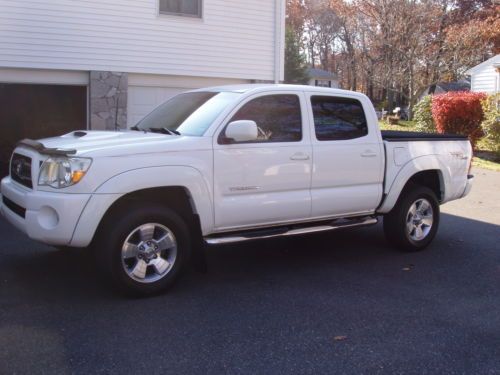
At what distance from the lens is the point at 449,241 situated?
7.59 metres

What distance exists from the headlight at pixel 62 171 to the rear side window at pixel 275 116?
1579 millimetres

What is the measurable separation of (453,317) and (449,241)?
2950mm

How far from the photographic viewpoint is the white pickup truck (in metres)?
4.79

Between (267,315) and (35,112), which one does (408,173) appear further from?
(35,112)

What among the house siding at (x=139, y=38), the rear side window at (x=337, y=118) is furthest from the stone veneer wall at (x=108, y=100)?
the rear side window at (x=337, y=118)

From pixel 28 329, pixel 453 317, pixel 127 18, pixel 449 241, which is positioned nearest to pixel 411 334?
pixel 453 317

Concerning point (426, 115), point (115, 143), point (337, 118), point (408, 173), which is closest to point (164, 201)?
point (115, 143)

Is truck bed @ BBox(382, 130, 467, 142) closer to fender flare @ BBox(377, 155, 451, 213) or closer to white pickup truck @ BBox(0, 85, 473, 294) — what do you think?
white pickup truck @ BBox(0, 85, 473, 294)

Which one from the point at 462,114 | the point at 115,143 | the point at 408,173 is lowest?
the point at 408,173

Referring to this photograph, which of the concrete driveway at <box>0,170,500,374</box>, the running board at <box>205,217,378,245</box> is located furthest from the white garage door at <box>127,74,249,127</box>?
the running board at <box>205,217,378,245</box>

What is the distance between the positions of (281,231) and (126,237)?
161 centimetres

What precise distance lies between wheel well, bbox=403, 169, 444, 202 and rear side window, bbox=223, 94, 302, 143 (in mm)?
1943

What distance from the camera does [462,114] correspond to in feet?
58.1

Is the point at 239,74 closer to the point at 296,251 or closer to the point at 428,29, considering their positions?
the point at 296,251
